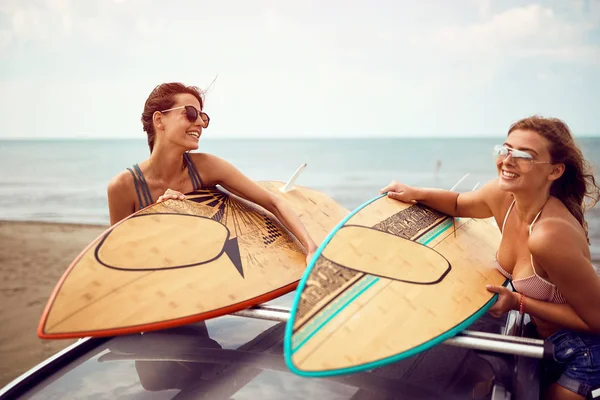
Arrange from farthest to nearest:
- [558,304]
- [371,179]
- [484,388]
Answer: [371,179] < [558,304] < [484,388]

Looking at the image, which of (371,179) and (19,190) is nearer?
(19,190)

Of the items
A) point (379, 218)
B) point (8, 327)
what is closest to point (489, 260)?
point (379, 218)

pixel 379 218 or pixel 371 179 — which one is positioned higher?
pixel 379 218

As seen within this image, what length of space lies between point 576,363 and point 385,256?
85 centimetres

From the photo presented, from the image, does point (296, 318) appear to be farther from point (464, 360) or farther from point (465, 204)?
point (465, 204)

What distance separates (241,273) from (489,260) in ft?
4.14

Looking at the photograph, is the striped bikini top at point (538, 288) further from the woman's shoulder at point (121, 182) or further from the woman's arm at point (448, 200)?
the woman's shoulder at point (121, 182)

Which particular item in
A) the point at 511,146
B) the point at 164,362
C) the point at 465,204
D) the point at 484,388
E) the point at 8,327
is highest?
the point at 511,146

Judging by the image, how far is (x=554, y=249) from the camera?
6.15 feet

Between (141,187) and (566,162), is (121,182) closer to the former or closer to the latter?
(141,187)

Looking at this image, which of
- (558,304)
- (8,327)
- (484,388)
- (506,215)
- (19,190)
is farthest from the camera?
(19,190)

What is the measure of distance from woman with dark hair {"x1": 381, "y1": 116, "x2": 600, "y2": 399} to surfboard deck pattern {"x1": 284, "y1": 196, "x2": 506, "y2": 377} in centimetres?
21

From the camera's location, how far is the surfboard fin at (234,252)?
8.22 feet

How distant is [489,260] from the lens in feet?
8.72
